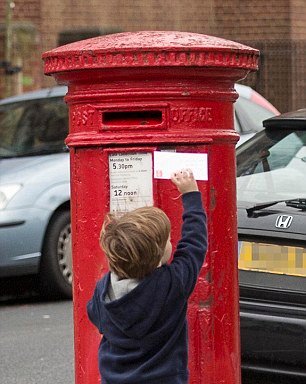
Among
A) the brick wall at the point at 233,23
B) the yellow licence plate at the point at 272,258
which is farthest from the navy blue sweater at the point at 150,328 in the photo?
the brick wall at the point at 233,23

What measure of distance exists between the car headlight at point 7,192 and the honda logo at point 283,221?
3671 mm

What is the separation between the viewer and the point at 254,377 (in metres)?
5.09

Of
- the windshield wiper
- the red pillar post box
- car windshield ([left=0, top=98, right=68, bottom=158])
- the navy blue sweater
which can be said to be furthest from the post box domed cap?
car windshield ([left=0, top=98, right=68, bottom=158])

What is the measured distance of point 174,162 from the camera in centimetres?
370

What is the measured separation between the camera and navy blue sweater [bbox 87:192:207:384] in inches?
137

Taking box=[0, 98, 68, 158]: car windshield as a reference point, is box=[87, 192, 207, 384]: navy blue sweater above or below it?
below

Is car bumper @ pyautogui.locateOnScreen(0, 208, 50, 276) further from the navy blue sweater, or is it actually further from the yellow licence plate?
the navy blue sweater

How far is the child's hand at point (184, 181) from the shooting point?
3668 mm

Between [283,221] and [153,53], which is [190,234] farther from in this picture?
[283,221]

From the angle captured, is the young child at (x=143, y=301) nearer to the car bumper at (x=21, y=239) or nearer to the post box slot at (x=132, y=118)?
the post box slot at (x=132, y=118)

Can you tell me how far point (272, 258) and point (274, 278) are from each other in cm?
9

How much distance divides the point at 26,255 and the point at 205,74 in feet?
Result: 16.0

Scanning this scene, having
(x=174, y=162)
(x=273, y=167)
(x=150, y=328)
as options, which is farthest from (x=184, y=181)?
(x=273, y=167)

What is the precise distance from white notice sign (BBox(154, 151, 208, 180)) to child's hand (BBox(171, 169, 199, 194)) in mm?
22
